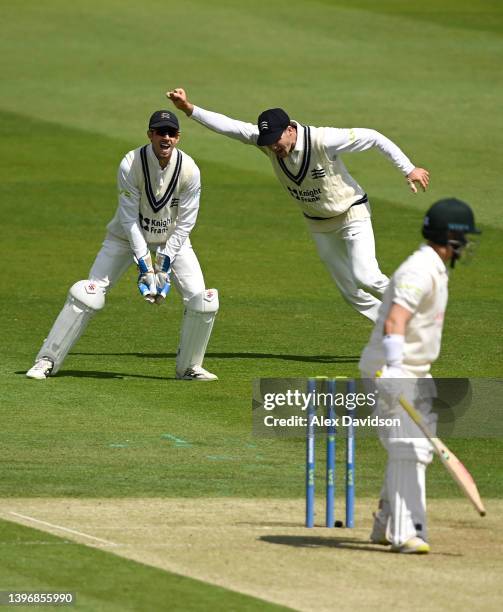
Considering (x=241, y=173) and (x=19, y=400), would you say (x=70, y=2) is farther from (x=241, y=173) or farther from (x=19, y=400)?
(x=19, y=400)

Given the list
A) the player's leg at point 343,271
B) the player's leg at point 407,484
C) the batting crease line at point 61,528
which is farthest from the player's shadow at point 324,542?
the player's leg at point 343,271

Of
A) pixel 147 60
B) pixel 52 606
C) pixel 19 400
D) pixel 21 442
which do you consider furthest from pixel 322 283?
pixel 147 60

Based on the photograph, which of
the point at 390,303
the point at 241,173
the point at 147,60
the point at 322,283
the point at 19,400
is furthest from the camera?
the point at 147,60

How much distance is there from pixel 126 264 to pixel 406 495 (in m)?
5.46

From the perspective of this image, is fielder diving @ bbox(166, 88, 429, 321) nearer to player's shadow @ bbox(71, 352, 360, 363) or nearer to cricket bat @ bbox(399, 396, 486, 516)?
player's shadow @ bbox(71, 352, 360, 363)

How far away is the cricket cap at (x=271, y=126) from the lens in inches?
496

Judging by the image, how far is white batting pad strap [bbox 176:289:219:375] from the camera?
42.7ft

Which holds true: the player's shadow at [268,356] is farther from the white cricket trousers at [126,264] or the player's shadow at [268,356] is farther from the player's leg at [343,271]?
the white cricket trousers at [126,264]

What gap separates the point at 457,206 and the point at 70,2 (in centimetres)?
3373

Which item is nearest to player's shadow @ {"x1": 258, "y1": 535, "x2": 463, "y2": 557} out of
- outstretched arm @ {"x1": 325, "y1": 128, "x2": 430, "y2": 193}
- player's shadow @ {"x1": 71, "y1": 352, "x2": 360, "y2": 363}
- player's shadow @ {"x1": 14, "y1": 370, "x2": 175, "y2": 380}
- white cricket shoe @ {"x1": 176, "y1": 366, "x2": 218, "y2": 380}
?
white cricket shoe @ {"x1": 176, "y1": 366, "x2": 218, "y2": 380}

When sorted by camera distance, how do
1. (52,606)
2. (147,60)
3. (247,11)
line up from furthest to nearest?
(247,11) < (147,60) < (52,606)

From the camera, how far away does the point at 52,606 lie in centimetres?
738

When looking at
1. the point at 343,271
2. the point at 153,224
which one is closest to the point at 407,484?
the point at 153,224

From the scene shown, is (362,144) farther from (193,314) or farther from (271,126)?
(193,314)
